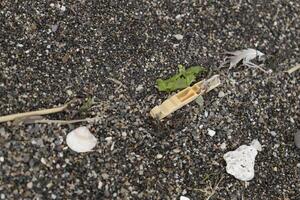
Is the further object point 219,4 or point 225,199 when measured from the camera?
point 219,4

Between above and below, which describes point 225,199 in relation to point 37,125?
below

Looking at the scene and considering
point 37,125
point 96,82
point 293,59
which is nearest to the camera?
point 37,125

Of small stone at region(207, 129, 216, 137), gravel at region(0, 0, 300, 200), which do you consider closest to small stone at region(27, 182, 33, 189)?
gravel at region(0, 0, 300, 200)

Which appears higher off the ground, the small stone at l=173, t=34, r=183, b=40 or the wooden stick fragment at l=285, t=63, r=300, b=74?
the small stone at l=173, t=34, r=183, b=40

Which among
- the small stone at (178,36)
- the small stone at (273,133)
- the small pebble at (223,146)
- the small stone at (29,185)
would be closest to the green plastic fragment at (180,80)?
the small stone at (178,36)

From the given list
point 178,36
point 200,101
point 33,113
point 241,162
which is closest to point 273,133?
point 241,162

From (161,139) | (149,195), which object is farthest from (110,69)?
(149,195)

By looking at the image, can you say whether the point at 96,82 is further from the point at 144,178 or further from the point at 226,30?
the point at 226,30

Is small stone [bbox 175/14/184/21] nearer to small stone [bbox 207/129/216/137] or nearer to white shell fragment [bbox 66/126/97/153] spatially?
small stone [bbox 207/129/216/137]
